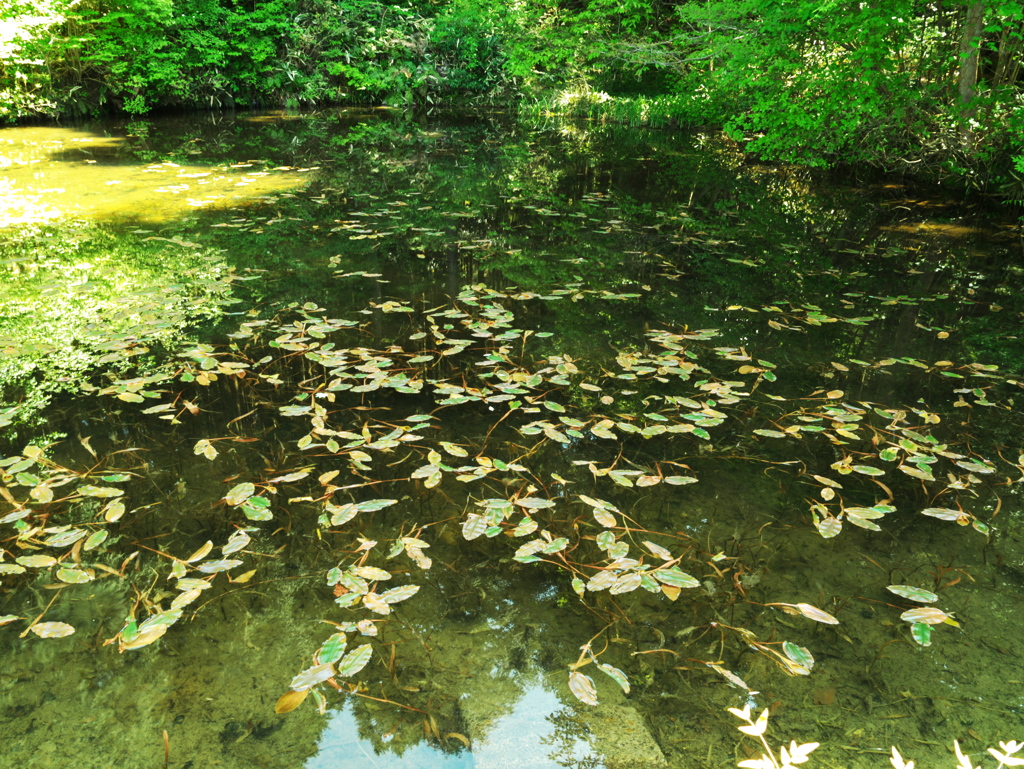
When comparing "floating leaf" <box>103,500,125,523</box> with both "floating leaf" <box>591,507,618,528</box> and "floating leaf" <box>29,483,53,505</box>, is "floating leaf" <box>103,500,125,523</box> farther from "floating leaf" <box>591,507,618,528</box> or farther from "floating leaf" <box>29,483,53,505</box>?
"floating leaf" <box>591,507,618,528</box>

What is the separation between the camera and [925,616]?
71.1 inches

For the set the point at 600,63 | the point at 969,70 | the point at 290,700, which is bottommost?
the point at 290,700

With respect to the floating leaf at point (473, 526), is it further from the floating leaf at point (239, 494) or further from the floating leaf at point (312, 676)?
the floating leaf at point (239, 494)

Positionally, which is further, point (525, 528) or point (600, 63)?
point (600, 63)

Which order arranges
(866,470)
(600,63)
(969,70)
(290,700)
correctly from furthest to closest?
(600,63) < (969,70) < (866,470) < (290,700)

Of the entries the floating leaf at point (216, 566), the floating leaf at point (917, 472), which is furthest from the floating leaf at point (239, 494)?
the floating leaf at point (917, 472)

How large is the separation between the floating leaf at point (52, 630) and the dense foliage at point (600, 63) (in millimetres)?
7678

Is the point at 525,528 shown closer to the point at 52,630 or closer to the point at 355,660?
the point at 355,660

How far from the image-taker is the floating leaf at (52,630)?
1.67m

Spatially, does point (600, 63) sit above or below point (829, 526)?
above

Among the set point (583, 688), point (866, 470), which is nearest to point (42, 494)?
point (583, 688)

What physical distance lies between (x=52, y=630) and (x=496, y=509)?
4.44 feet

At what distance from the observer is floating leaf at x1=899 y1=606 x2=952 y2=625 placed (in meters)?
1.79

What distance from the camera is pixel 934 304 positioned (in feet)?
14.9
